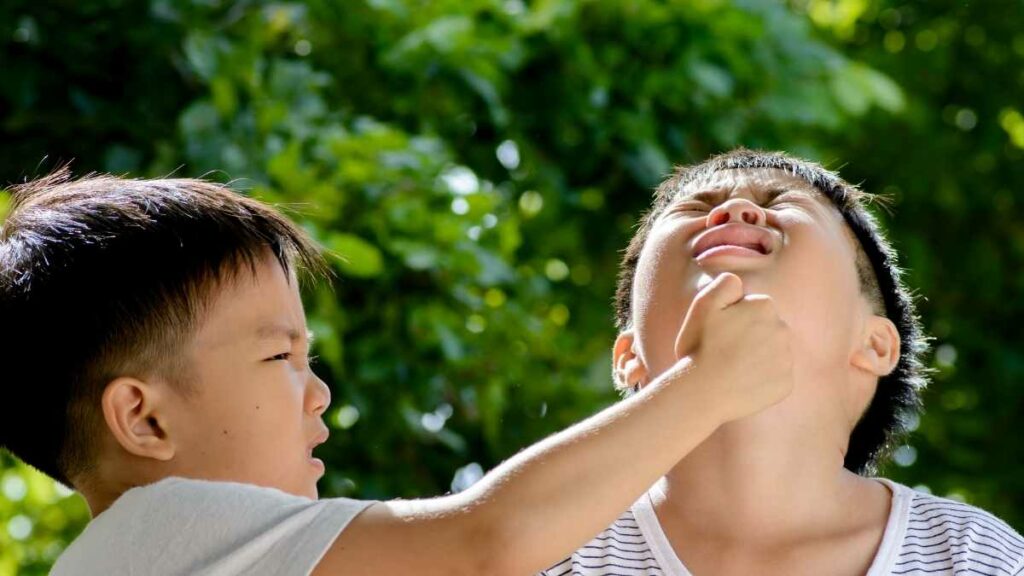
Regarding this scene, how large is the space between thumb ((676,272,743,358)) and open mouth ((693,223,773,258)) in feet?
0.86

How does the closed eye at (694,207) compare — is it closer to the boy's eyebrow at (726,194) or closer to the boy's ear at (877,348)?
the boy's eyebrow at (726,194)

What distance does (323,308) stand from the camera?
8.75ft

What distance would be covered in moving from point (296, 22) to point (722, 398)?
6.35ft

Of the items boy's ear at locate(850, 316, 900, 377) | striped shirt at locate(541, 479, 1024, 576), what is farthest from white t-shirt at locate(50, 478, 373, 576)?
boy's ear at locate(850, 316, 900, 377)

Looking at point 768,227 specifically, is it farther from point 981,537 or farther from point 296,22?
point 296,22

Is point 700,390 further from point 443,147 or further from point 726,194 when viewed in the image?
point 443,147

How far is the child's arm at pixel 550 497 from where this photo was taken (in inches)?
46.0

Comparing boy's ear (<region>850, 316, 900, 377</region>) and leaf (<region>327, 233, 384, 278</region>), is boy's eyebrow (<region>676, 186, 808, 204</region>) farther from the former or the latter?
leaf (<region>327, 233, 384, 278</region>)

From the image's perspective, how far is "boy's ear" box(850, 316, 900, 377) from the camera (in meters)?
1.70

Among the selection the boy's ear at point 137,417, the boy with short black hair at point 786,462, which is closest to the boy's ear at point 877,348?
the boy with short black hair at point 786,462

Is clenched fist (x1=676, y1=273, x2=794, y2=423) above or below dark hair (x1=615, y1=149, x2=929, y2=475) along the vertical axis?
above

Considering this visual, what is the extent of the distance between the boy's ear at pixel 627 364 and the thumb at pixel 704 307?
33 cm

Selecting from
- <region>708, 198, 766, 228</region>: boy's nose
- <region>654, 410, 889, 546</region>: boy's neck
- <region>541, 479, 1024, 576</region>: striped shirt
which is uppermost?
<region>708, 198, 766, 228</region>: boy's nose

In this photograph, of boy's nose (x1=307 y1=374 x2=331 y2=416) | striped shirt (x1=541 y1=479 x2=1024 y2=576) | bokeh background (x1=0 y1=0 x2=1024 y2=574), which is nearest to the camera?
boy's nose (x1=307 y1=374 x2=331 y2=416)
